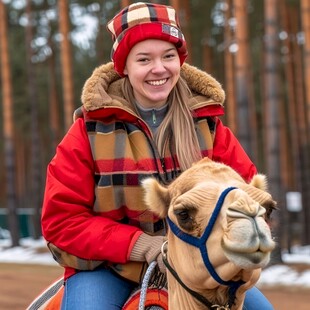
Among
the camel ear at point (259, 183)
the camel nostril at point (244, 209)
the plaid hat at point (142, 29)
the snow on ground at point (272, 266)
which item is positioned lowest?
the snow on ground at point (272, 266)

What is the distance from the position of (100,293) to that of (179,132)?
780 mm

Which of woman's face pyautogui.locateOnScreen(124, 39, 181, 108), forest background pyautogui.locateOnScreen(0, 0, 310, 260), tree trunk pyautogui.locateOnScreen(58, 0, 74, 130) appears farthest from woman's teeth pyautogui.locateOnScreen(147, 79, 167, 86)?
tree trunk pyautogui.locateOnScreen(58, 0, 74, 130)

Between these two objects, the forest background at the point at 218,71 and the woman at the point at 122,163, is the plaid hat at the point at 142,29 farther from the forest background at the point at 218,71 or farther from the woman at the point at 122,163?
the forest background at the point at 218,71

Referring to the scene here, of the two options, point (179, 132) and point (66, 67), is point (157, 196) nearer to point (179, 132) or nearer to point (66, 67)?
point (179, 132)

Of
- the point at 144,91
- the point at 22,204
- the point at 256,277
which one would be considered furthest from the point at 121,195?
the point at 22,204

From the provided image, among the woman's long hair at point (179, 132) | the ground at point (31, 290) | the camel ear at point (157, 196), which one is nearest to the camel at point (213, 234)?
the camel ear at point (157, 196)

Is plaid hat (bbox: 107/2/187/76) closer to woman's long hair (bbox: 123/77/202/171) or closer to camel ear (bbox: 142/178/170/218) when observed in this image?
woman's long hair (bbox: 123/77/202/171)

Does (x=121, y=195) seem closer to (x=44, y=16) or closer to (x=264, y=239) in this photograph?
(x=264, y=239)

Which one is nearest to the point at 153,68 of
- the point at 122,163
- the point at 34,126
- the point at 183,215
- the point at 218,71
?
the point at 122,163

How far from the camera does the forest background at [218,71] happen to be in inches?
607

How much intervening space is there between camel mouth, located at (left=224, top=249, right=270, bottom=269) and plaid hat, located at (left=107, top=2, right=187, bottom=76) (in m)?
1.31

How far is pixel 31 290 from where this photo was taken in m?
13.1

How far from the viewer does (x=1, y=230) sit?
1136 inches

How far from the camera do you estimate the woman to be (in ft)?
9.40
